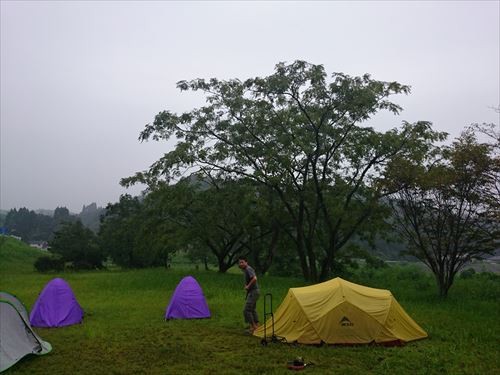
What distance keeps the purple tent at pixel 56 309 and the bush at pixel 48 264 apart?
91.8ft

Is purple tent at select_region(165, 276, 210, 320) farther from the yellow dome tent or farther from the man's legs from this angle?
the yellow dome tent

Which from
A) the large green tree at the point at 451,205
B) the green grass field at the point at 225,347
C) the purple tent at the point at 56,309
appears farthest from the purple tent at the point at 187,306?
the large green tree at the point at 451,205

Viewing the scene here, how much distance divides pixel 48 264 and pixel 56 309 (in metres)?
28.9

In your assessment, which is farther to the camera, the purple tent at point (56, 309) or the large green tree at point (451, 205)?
the large green tree at point (451, 205)

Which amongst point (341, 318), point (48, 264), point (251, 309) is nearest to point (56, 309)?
point (251, 309)

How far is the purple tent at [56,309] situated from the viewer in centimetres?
1214

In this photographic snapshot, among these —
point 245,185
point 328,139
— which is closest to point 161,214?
point 245,185

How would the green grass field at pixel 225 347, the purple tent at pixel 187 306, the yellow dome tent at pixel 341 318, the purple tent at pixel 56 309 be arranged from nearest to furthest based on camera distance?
the green grass field at pixel 225 347, the yellow dome tent at pixel 341 318, the purple tent at pixel 56 309, the purple tent at pixel 187 306

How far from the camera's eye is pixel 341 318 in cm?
972

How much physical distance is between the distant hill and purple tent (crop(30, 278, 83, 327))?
2969 centimetres

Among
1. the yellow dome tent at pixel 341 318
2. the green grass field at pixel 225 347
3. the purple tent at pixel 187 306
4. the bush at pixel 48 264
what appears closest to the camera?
the green grass field at pixel 225 347

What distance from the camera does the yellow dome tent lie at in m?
9.62

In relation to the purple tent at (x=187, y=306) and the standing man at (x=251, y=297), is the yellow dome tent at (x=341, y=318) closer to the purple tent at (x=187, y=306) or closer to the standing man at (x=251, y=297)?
the standing man at (x=251, y=297)

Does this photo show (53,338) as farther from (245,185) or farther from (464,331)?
(245,185)
